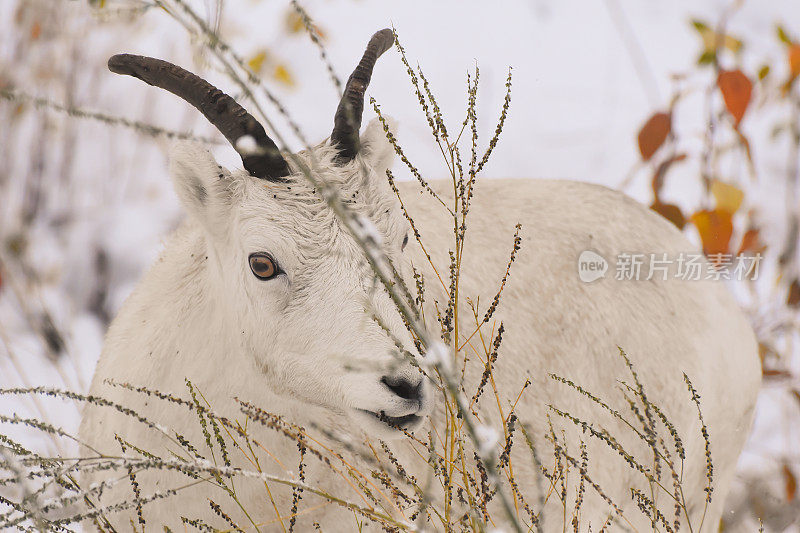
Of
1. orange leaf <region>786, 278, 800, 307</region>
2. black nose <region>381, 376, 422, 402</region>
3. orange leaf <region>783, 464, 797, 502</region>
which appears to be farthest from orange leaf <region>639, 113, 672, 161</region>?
black nose <region>381, 376, 422, 402</region>

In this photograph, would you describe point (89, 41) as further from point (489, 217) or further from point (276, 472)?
point (276, 472)

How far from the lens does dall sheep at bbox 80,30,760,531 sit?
2.38 m

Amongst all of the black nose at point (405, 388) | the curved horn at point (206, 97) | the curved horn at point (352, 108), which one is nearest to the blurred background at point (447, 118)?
the curved horn at point (352, 108)

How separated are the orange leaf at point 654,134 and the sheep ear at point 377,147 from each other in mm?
2219

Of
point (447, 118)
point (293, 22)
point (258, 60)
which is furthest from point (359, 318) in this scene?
point (447, 118)

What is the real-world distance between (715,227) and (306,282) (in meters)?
2.81

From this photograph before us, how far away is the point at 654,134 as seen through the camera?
4508 millimetres

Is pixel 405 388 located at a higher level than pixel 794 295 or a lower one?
lower

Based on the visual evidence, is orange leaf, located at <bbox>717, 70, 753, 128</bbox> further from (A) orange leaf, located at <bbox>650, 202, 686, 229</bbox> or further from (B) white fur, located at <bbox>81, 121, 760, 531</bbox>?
(B) white fur, located at <bbox>81, 121, 760, 531</bbox>

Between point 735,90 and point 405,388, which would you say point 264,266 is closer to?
point 405,388

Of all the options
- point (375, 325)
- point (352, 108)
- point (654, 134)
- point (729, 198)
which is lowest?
point (375, 325)

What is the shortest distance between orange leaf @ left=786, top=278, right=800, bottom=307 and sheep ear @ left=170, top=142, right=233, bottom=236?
13.9 feet

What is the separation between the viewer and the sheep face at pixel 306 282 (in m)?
2.25

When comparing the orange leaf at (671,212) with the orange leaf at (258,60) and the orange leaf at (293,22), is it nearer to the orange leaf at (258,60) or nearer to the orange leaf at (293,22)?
the orange leaf at (293,22)
